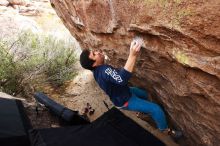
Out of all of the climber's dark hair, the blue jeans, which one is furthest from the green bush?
the blue jeans

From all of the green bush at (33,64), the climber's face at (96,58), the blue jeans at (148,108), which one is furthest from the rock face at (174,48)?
the green bush at (33,64)

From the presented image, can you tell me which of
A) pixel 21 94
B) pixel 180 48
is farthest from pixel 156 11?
pixel 21 94

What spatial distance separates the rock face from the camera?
2.92 metres

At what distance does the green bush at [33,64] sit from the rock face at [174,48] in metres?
3.46

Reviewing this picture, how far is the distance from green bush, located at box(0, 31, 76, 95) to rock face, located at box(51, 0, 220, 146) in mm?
3458

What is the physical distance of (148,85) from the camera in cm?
468

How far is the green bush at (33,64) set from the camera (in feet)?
25.9

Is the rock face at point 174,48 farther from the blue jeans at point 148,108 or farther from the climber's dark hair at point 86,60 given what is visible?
the climber's dark hair at point 86,60

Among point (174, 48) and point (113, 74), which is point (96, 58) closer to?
point (113, 74)

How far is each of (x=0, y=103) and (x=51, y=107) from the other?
1.53m

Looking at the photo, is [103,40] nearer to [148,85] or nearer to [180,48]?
[148,85]

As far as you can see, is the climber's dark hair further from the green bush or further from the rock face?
the green bush

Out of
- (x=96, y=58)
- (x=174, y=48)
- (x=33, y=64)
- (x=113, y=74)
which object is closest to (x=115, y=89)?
(x=113, y=74)

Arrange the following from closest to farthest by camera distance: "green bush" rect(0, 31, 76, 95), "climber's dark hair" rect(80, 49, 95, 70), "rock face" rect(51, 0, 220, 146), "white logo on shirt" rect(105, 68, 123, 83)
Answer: "rock face" rect(51, 0, 220, 146), "white logo on shirt" rect(105, 68, 123, 83), "climber's dark hair" rect(80, 49, 95, 70), "green bush" rect(0, 31, 76, 95)
